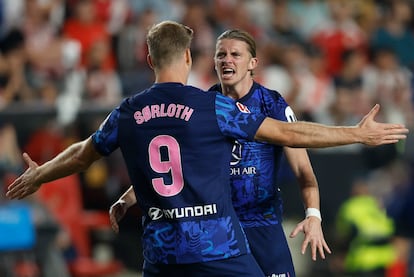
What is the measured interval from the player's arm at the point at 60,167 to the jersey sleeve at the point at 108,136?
0.06m

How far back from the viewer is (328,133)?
5742 millimetres

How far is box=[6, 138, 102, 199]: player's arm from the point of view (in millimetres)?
6109

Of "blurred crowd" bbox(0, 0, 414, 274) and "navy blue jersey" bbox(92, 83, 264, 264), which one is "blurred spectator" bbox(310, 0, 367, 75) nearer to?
"blurred crowd" bbox(0, 0, 414, 274)

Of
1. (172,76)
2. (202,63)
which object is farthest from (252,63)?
(202,63)

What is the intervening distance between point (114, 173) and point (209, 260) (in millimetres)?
6957

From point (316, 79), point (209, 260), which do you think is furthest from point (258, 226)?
point (316, 79)

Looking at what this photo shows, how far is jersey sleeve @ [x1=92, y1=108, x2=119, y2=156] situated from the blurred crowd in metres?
5.67

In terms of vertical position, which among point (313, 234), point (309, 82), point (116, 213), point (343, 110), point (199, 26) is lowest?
point (313, 234)

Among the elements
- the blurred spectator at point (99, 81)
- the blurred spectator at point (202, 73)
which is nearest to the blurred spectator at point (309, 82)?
the blurred spectator at point (202, 73)

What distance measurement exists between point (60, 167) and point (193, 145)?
0.87 metres

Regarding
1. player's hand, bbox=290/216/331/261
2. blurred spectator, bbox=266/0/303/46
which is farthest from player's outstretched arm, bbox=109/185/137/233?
blurred spectator, bbox=266/0/303/46

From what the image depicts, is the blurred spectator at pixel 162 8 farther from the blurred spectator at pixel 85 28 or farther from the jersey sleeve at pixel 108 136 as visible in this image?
the jersey sleeve at pixel 108 136

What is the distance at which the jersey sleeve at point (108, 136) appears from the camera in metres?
5.96

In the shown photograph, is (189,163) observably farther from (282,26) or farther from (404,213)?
(282,26)
